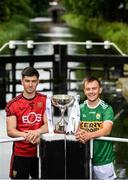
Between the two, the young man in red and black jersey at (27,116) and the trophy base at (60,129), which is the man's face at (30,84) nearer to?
the young man in red and black jersey at (27,116)

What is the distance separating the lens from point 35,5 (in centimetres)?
9038

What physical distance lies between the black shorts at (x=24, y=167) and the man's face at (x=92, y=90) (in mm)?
822

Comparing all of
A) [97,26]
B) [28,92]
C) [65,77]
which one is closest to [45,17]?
[97,26]

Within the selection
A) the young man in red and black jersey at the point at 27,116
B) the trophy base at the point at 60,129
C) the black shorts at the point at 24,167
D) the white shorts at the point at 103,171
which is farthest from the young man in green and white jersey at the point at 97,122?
the black shorts at the point at 24,167

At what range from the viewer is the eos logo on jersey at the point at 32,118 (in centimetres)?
574

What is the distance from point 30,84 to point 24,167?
2.68 ft

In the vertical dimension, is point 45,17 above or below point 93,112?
above

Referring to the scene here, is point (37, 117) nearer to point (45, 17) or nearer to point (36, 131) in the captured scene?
point (36, 131)

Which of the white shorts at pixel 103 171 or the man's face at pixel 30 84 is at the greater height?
the man's face at pixel 30 84

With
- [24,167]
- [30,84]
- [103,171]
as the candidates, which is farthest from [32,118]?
[103,171]

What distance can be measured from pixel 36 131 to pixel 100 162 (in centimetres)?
66

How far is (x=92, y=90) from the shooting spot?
18.4 feet

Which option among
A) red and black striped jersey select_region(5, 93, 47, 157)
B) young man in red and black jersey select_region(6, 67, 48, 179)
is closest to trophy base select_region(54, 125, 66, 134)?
young man in red and black jersey select_region(6, 67, 48, 179)

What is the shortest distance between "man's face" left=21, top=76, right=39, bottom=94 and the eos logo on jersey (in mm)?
218
